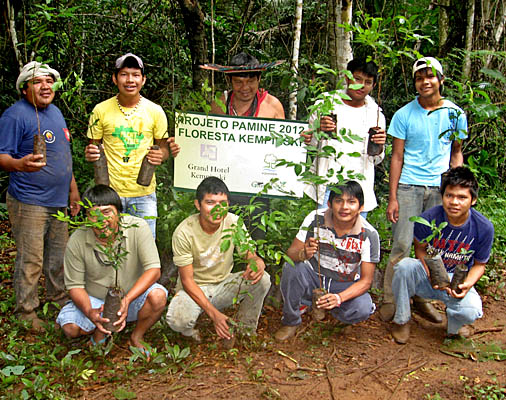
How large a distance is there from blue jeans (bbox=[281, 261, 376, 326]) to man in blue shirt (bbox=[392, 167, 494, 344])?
33 centimetres

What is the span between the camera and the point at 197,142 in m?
4.60

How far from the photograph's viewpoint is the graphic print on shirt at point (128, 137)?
4.21 metres

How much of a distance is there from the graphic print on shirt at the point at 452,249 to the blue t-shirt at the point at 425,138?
1.72 feet

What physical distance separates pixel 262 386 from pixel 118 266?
133 centimetres

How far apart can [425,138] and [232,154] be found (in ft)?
5.54

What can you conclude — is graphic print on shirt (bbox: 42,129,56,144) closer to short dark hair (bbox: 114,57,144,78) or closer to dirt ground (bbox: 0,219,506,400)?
short dark hair (bbox: 114,57,144,78)

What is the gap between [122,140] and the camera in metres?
4.22

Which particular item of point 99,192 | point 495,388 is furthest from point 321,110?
point 495,388

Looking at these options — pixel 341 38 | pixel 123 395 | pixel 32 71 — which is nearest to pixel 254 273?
pixel 123 395

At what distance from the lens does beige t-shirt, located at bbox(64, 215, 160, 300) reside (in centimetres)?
381

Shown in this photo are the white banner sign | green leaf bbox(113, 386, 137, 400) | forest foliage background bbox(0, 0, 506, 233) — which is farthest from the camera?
forest foliage background bbox(0, 0, 506, 233)

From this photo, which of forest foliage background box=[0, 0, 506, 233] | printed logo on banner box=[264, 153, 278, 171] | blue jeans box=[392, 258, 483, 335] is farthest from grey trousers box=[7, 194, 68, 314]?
blue jeans box=[392, 258, 483, 335]

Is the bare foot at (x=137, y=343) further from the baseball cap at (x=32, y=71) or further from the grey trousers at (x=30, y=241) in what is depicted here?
the baseball cap at (x=32, y=71)

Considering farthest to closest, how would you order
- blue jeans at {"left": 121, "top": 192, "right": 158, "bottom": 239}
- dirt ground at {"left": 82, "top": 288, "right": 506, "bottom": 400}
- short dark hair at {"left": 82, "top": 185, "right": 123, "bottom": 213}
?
blue jeans at {"left": 121, "top": 192, "right": 158, "bottom": 239}, short dark hair at {"left": 82, "top": 185, "right": 123, "bottom": 213}, dirt ground at {"left": 82, "top": 288, "right": 506, "bottom": 400}
